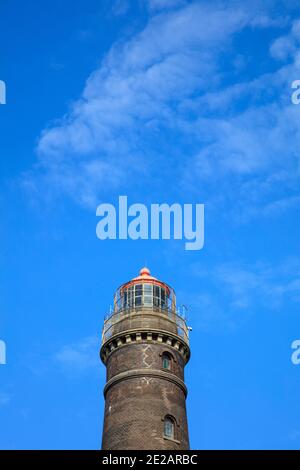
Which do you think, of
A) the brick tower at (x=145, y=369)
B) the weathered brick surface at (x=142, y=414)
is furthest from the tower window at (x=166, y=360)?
the weathered brick surface at (x=142, y=414)

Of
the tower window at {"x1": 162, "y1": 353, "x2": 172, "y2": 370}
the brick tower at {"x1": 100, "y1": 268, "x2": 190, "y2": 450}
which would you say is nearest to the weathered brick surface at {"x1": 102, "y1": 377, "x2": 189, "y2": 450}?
the brick tower at {"x1": 100, "y1": 268, "x2": 190, "y2": 450}

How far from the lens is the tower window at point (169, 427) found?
131 feet

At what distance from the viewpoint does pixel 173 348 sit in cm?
4378

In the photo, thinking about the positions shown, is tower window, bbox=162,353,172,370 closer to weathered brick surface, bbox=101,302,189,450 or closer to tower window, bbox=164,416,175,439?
weathered brick surface, bbox=101,302,189,450

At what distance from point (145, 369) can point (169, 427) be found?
10.9ft

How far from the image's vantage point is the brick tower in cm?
3969

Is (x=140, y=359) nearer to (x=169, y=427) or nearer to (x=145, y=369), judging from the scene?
(x=145, y=369)

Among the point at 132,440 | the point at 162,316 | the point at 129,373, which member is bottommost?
the point at 132,440

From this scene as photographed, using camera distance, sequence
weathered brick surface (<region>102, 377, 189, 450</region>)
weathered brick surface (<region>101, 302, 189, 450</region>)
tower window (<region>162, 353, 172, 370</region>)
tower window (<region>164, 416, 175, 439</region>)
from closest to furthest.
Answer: weathered brick surface (<region>102, 377, 189, 450</region>), weathered brick surface (<region>101, 302, 189, 450</region>), tower window (<region>164, 416, 175, 439</region>), tower window (<region>162, 353, 172, 370</region>)

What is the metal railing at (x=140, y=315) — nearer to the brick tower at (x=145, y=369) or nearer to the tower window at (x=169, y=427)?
the brick tower at (x=145, y=369)
